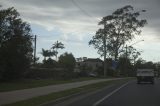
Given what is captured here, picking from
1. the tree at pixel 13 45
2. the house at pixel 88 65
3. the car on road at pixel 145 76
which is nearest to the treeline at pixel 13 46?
the tree at pixel 13 45

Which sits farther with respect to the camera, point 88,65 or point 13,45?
point 88,65

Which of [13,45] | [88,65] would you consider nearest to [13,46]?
[13,45]

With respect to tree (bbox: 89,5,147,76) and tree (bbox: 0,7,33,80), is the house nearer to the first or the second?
tree (bbox: 89,5,147,76)

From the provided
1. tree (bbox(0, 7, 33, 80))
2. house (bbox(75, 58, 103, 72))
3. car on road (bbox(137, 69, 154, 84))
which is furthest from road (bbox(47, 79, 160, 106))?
house (bbox(75, 58, 103, 72))

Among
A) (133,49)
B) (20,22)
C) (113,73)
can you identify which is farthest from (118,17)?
(20,22)

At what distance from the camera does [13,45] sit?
47.8 metres

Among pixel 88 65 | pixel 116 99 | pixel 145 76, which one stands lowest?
pixel 116 99

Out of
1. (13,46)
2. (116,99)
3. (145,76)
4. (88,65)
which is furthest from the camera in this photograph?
(88,65)

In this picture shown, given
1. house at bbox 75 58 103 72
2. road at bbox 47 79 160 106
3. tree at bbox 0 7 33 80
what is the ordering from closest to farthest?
road at bbox 47 79 160 106
tree at bbox 0 7 33 80
house at bbox 75 58 103 72

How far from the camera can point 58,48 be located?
144 m

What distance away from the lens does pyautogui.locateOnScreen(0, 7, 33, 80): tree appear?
46.8 meters

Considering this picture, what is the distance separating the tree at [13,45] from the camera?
4678cm

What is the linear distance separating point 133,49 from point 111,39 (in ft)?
40.5

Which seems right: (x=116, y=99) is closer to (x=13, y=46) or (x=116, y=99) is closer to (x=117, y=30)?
(x=13, y=46)
